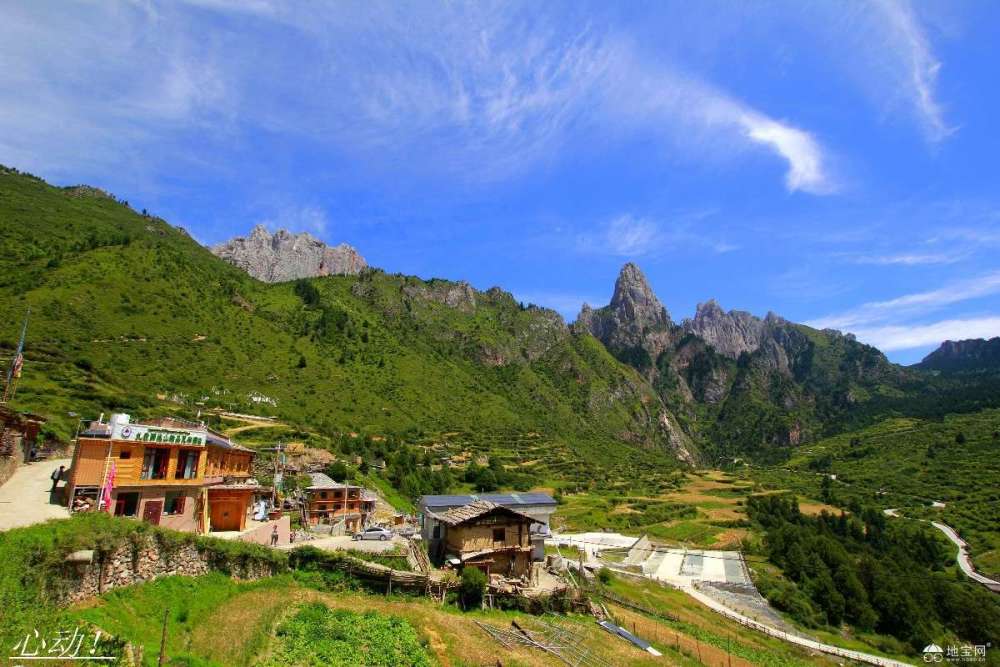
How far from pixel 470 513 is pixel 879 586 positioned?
166 ft

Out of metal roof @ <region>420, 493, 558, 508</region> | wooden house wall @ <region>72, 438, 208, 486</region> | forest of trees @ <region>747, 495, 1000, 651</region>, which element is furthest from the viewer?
forest of trees @ <region>747, 495, 1000, 651</region>

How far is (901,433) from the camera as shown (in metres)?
160

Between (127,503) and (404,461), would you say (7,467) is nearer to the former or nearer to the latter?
(127,503)

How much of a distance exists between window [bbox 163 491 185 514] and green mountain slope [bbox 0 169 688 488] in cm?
2772

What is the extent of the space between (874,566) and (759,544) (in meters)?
14.5

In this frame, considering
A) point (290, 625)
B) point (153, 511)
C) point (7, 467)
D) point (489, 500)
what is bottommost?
point (290, 625)

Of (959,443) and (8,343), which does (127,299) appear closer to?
(8,343)

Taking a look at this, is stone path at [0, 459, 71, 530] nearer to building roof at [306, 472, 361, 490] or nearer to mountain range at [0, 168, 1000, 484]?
mountain range at [0, 168, 1000, 484]

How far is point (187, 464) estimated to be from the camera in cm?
2344

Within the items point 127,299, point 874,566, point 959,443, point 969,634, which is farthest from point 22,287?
point 959,443

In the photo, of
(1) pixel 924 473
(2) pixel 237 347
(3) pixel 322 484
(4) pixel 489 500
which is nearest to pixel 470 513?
(4) pixel 489 500

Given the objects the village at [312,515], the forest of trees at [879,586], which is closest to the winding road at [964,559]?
the forest of trees at [879,586]

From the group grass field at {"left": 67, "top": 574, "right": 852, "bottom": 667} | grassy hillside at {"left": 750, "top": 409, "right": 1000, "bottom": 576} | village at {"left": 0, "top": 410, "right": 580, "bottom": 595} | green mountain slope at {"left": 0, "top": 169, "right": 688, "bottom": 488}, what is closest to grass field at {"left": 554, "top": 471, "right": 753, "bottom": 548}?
green mountain slope at {"left": 0, "top": 169, "right": 688, "bottom": 488}

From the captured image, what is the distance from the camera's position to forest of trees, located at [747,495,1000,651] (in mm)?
50438
